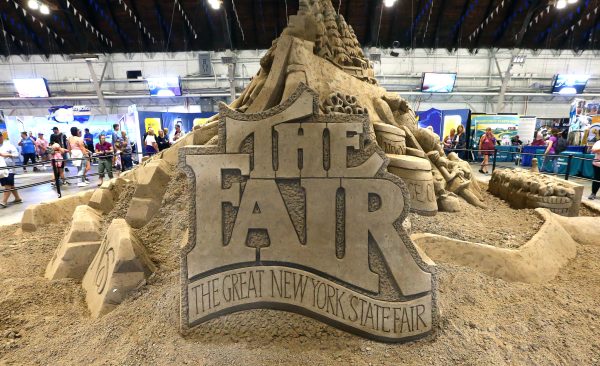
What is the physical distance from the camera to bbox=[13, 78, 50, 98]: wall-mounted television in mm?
13930

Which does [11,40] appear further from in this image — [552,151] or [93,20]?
[552,151]

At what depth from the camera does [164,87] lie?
Result: 14016mm

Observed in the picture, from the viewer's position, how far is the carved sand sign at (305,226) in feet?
6.52

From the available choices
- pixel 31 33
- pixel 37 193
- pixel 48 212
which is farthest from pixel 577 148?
pixel 31 33

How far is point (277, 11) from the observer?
36.8 ft

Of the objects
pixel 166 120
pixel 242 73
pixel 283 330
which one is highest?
pixel 242 73

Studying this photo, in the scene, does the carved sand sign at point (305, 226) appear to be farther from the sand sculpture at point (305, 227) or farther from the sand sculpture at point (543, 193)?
the sand sculpture at point (543, 193)

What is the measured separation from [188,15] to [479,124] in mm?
10898

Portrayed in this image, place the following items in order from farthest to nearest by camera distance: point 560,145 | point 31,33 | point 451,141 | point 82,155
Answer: point 31,33, point 451,141, point 560,145, point 82,155

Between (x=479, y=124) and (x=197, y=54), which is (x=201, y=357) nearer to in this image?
(x=479, y=124)

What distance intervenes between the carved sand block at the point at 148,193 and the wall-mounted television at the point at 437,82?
1310cm

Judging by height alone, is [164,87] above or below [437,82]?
below

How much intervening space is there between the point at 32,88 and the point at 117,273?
1615cm

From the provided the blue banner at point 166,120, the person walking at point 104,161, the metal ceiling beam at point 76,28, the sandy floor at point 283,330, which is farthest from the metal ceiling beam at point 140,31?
the sandy floor at point 283,330
